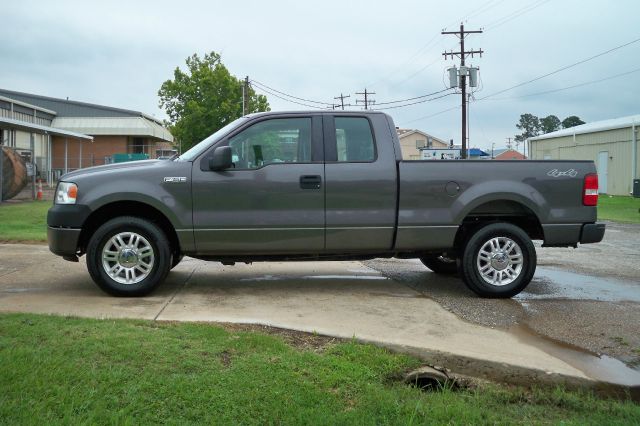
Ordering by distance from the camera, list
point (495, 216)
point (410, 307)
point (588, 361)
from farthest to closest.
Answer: point (495, 216), point (410, 307), point (588, 361)

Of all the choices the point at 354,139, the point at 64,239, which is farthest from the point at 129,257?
the point at 354,139

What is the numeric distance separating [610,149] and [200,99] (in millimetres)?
28776

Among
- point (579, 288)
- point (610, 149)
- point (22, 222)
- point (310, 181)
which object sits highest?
point (610, 149)

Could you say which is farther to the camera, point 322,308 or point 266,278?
point 266,278

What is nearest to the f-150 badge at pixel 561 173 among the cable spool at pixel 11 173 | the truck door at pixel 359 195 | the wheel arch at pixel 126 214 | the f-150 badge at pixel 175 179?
the truck door at pixel 359 195

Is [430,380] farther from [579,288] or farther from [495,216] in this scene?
[579,288]

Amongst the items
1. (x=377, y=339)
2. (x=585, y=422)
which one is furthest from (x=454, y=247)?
(x=585, y=422)

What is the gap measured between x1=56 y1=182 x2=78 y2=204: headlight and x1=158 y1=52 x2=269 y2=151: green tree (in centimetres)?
3827

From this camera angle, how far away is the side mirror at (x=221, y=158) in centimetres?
603

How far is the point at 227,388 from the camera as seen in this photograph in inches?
142

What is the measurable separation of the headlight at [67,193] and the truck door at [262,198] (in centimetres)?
122

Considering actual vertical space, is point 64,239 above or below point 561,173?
below

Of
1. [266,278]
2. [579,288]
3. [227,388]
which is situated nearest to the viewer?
[227,388]

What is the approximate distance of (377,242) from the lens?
6.37 m
